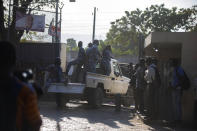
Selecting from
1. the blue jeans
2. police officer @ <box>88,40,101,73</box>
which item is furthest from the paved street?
police officer @ <box>88,40,101,73</box>

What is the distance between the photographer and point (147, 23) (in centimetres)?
6278

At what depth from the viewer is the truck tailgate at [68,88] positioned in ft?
45.8

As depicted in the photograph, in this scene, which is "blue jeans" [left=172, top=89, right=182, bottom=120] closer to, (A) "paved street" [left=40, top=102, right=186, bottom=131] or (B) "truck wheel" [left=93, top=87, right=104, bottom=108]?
(A) "paved street" [left=40, top=102, right=186, bottom=131]

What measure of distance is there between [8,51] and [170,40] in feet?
28.3

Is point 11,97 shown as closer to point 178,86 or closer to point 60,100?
point 178,86

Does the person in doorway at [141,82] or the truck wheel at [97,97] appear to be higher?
the person in doorway at [141,82]

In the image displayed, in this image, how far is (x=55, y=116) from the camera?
1180 cm

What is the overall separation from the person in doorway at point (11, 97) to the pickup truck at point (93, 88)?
1016 cm

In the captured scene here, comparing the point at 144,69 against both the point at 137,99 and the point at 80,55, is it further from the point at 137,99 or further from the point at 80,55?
the point at 80,55

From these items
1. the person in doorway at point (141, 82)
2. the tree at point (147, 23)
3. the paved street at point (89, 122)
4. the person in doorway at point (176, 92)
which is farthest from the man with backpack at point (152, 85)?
the tree at point (147, 23)

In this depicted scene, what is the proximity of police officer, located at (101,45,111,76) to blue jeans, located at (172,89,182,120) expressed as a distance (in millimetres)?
5022

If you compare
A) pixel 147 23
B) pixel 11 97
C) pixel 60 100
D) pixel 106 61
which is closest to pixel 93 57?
pixel 106 61

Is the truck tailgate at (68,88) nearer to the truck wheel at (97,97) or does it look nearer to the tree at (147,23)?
the truck wheel at (97,97)

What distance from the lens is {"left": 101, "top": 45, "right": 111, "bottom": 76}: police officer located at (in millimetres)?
15094
